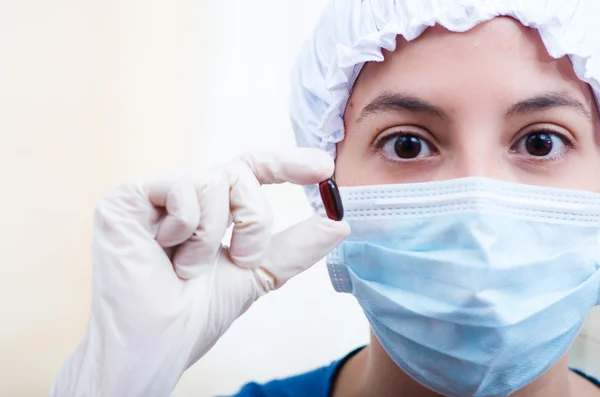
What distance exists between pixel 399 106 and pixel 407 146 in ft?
0.24

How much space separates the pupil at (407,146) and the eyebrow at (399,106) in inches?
2.1

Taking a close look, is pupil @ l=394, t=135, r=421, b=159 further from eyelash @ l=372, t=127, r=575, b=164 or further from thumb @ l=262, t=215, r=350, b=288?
thumb @ l=262, t=215, r=350, b=288

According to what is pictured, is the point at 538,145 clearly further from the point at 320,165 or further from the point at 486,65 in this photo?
the point at 320,165

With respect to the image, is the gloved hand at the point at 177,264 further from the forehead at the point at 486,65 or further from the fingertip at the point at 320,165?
the forehead at the point at 486,65

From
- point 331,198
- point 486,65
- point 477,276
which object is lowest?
point 477,276

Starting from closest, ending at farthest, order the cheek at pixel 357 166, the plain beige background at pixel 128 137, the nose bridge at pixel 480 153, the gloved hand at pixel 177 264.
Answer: the gloved hand at pixel 177 264, the nose bridge at pixel 480 153, the cheek at pixel 357 166, the plain beige background at pixel 128 137

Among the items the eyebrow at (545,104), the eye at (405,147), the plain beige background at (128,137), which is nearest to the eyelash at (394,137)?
the eye at (405,147)

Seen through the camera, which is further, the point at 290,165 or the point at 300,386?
the point at 300,386

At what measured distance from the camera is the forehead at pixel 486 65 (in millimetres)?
850

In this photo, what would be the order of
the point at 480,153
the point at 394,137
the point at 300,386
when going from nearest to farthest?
the point at 480,153
the point at 394,137
the point at 300,386

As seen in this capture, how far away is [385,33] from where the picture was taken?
0.90m

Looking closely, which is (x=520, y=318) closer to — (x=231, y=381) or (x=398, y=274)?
(x=398, y=274)

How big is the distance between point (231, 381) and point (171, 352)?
826 millimetres

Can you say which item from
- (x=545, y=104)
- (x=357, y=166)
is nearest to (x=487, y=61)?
(x=545, y=104)
